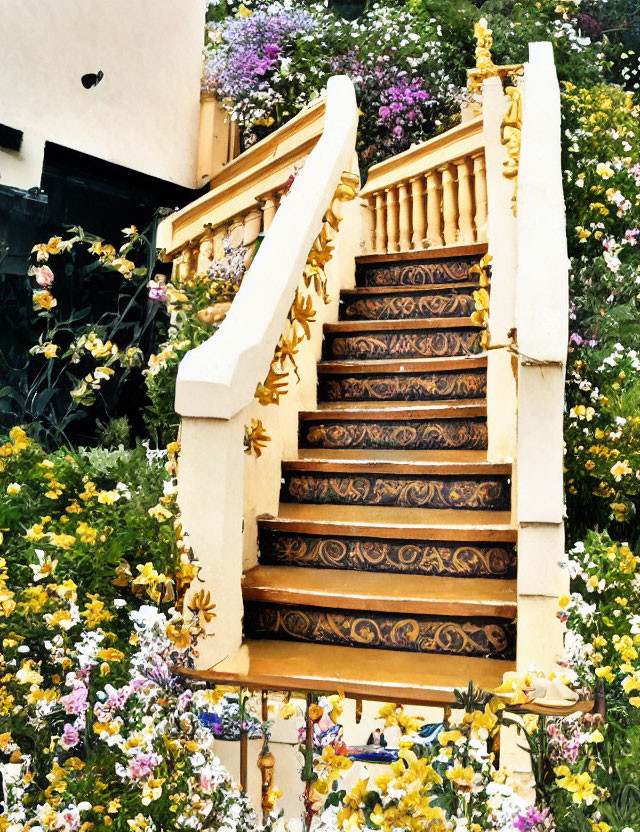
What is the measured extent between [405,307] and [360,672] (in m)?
2.64

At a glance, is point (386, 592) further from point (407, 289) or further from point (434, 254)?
point (434, 254)

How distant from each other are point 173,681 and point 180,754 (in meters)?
0.19

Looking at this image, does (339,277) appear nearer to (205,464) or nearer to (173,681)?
(205,464)

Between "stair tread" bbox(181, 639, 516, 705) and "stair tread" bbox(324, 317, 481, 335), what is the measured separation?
6.86ft

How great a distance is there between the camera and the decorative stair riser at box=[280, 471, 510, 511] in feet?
11.6

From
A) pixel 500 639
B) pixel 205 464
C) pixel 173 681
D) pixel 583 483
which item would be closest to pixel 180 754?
pixel 173 681

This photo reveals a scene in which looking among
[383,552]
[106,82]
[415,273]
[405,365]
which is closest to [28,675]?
[383,552]

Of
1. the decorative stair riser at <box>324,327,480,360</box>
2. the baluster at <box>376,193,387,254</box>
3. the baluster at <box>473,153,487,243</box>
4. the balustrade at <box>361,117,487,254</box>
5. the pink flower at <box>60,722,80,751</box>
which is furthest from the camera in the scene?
the baluster at <box>376,193,387,254</box>

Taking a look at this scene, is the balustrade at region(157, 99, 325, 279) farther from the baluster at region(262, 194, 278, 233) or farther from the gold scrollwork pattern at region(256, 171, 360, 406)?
the gold scrollwork pattern at region(256, 171, 360, 406)

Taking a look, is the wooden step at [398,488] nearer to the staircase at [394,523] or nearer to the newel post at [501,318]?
the staircase at [394,523]

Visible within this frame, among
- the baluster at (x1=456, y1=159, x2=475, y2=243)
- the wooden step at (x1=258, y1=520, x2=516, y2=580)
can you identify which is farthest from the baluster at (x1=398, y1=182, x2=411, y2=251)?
the wooden step at (x1=258, y1=520, x2=516, y2=580)

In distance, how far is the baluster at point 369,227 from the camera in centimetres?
733

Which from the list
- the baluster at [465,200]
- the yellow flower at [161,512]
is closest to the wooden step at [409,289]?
the baluster at [465,200]

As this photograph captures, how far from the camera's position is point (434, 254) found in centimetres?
513
